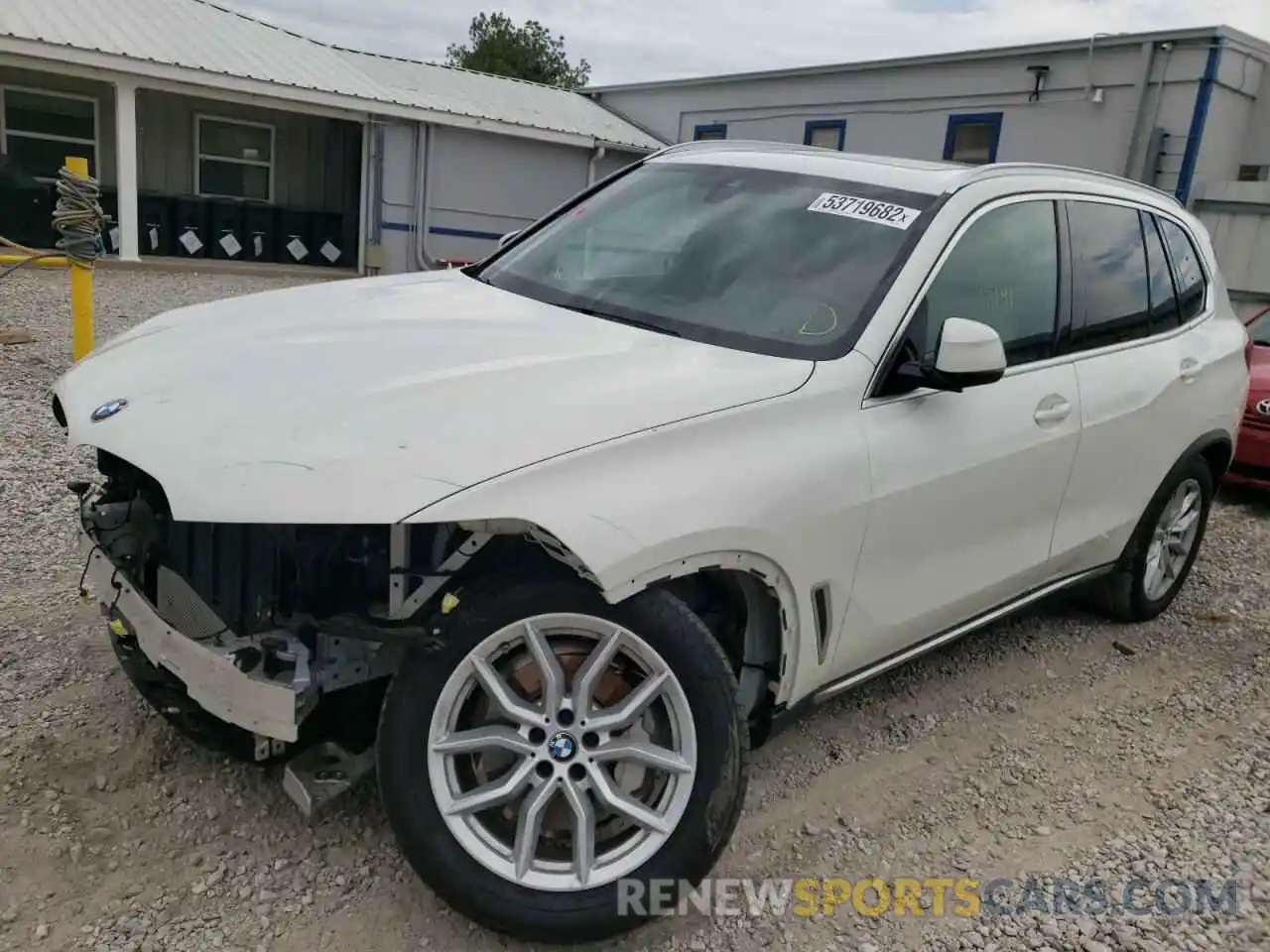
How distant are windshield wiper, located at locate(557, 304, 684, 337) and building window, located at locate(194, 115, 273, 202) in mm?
16716

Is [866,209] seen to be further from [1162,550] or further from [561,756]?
[1162,550]

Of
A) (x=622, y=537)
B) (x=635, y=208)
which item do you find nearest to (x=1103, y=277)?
(x=635, y=208)

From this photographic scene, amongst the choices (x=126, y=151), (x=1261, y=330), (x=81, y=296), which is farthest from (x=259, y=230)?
(x=1261, y=330)

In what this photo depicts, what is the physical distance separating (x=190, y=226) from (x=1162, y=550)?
16.5m

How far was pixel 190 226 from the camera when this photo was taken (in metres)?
17.3

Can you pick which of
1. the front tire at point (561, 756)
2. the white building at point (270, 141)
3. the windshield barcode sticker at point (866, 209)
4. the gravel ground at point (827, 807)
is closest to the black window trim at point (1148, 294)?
the windshield barcode sticker at point (866, 209)

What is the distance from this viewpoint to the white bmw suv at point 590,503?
2357 millimetres

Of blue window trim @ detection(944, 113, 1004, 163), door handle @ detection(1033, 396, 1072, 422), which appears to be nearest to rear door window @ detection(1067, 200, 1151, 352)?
door handle @ detection(1033, 396, 1072, 422)

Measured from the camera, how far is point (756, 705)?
286 cm

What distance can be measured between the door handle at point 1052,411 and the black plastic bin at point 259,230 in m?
16.9

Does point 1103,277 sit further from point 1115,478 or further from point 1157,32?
point 1157,32

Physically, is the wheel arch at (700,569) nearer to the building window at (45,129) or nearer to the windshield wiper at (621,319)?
the windshield wiper at (621,319)

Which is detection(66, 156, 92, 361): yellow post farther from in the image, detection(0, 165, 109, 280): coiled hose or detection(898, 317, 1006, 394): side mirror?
detection(898, 317, 1006, 394): side mirror

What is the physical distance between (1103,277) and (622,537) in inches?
103
